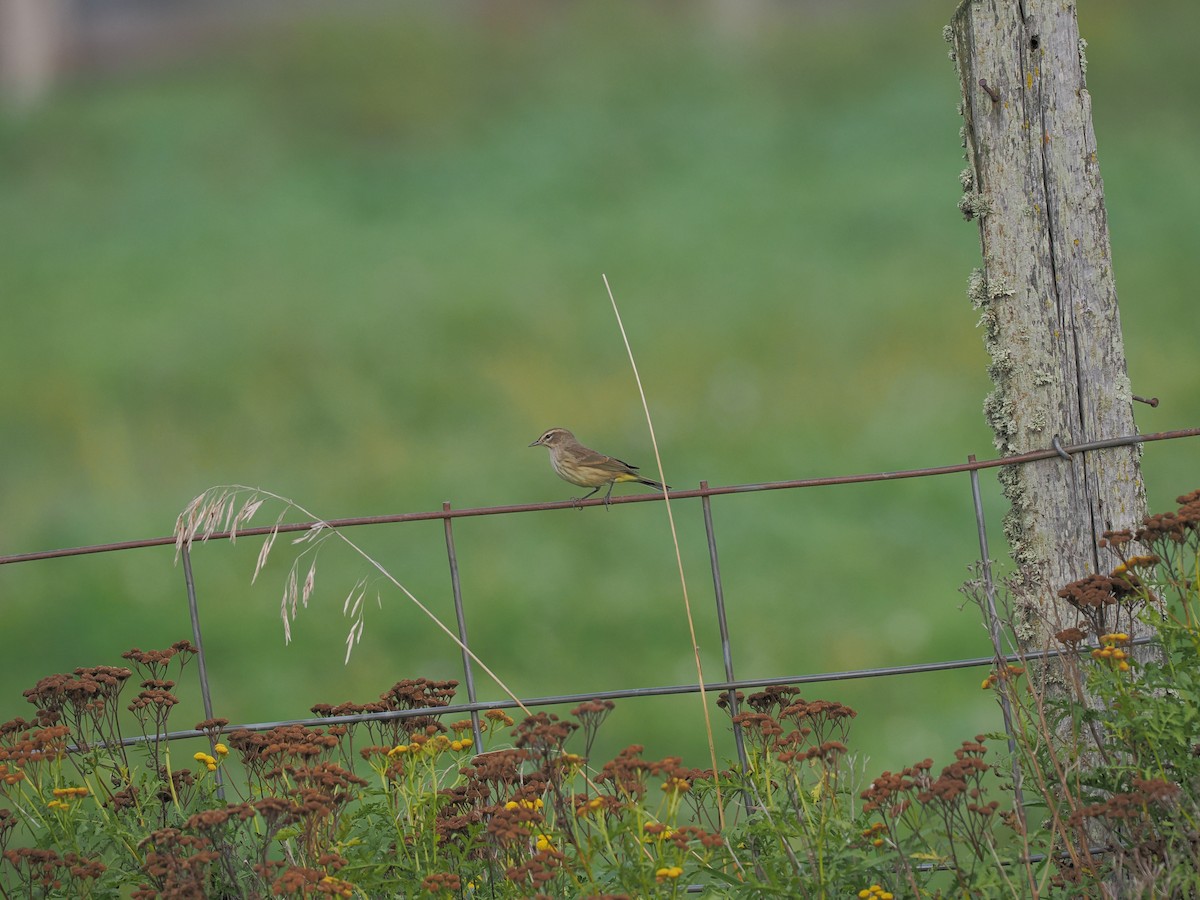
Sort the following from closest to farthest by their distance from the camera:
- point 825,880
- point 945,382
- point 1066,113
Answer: point 825,880, point 1066,113, point 945,382

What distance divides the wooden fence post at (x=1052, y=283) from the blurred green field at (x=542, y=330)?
688 cm

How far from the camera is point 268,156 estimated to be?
17.6m

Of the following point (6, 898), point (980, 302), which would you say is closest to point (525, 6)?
point (980, 302)

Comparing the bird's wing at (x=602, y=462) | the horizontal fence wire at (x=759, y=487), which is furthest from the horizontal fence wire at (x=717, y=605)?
the bird's wing at (x=602, y=462)

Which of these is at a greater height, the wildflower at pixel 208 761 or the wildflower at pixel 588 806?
the wildflower at pixel 208 761

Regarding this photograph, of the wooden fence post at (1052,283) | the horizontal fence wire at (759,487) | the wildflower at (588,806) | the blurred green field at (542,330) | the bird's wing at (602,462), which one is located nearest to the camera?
the wildflower at (588,806)

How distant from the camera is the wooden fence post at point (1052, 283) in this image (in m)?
3.60

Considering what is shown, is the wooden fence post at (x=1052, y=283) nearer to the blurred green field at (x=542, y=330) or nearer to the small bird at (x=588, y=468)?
the small bird at (x=588, y=468)

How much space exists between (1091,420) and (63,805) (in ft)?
8.60

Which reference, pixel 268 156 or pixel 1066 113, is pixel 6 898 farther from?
pixel 268 156

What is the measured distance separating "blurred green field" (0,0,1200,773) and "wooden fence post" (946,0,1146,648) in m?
6.88

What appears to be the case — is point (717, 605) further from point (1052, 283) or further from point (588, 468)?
point (588, 468)

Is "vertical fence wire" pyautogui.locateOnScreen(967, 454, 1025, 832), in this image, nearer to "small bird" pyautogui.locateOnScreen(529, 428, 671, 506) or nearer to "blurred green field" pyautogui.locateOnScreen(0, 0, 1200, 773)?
"small bird" pyautogui.locateOnScreen(529, 428, 671, 506)

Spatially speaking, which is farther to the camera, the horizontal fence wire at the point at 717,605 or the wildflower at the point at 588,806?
the horizontal fence wire at the point at 717,605
